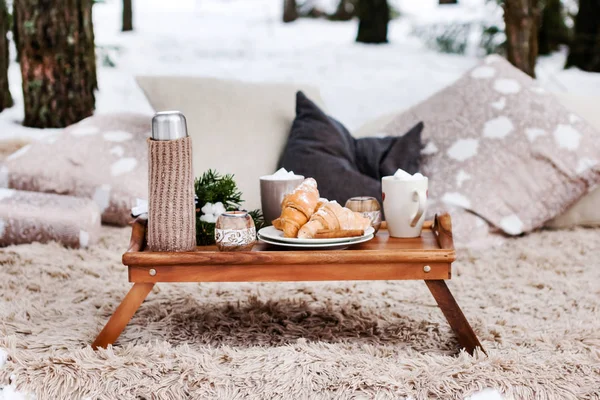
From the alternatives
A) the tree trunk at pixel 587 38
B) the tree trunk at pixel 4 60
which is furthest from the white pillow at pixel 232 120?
the tree trunk at pixel 587 38

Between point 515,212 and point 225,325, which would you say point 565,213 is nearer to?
point 515,212

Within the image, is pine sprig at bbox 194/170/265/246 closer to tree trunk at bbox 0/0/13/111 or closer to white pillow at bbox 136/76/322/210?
white pillow at bbox 136/76/322/210

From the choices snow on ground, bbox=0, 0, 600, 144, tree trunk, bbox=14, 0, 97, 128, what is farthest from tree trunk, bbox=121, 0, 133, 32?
tree trunk, bbox=14, 0, 97, 128

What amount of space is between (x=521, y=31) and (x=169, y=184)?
94.3 inches

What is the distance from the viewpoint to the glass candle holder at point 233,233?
3.57 feet

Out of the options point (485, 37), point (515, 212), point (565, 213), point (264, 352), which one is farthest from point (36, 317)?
point (485, 37)

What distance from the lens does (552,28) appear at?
171 inches

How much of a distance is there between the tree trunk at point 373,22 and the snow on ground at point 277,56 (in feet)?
0.29

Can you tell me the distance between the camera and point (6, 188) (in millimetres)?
2033

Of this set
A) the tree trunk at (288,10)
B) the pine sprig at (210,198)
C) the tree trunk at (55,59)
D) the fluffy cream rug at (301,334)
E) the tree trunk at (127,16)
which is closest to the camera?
the fluffy cream rug at (301,334)

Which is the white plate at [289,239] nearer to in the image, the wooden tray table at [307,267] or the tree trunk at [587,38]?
the wooden tray table at [307,267]

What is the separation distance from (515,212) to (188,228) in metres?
1.16

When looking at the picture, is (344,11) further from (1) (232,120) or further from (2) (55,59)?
(1) (232,120)

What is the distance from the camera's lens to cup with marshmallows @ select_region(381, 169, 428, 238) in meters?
1.22
